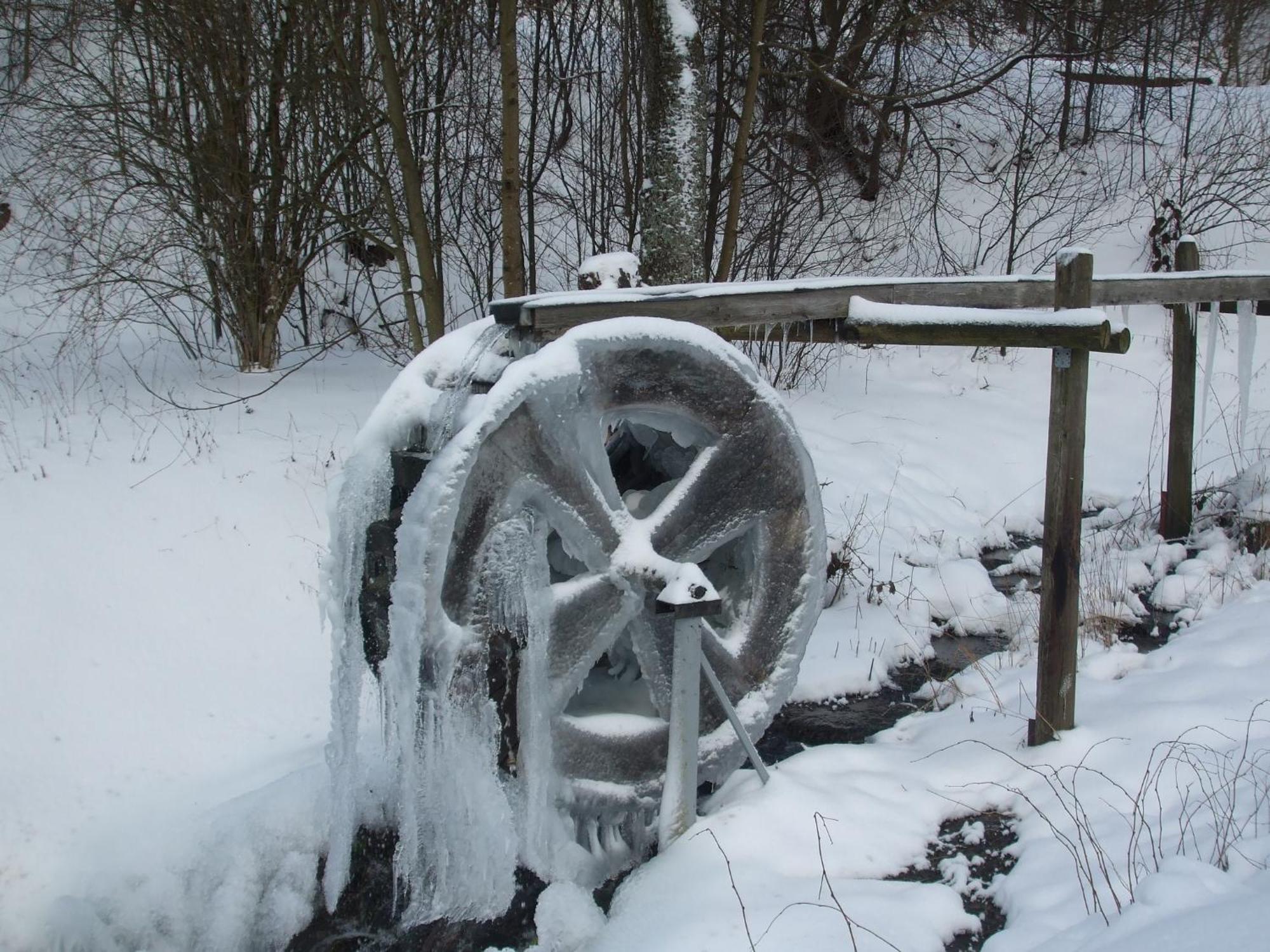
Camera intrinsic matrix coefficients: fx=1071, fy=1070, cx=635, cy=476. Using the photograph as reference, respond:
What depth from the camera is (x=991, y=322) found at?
3.45 m

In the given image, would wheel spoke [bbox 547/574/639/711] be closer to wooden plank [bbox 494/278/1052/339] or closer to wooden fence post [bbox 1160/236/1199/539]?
wooden plank [bbox 494/278/1052/339]

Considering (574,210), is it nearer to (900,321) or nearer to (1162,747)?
(900,321)

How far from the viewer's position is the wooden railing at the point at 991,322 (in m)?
→ 3.44

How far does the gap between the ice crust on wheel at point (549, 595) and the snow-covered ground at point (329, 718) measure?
0.93 feet

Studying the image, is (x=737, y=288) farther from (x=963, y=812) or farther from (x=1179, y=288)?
(x=1179, y=288)

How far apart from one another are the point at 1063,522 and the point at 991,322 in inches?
28.1

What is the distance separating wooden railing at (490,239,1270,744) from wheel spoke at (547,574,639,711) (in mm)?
855

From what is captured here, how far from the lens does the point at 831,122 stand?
11.2 meters

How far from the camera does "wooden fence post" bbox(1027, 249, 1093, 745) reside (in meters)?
3.49

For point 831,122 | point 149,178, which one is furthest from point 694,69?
point 831,122

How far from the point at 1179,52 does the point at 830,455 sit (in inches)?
429

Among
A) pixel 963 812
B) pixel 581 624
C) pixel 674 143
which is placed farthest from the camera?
pixel 674 143

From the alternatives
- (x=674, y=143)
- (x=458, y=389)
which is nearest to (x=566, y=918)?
(x=458, y=389)

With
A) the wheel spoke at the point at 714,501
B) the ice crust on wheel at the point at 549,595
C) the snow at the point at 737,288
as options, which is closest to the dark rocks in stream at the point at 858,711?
the ice crust on wheel at the point at 549,595
